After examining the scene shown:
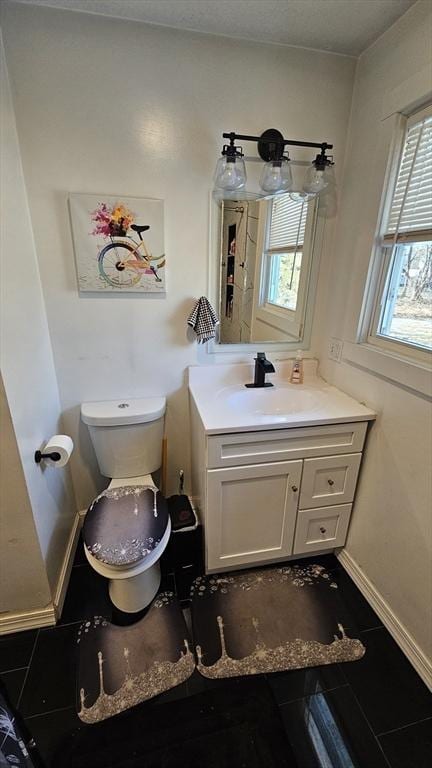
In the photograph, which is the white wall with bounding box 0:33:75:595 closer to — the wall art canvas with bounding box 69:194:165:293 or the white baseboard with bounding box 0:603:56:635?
the white baseboard with bounding box 0:603:56:635

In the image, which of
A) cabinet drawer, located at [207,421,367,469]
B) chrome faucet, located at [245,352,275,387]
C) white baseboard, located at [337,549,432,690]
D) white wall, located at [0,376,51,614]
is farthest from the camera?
chrome faucet, located at [245,352,275,387]

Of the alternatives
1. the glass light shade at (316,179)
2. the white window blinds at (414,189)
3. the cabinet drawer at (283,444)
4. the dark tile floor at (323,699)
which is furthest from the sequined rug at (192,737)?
the glass light shade at (316,179)

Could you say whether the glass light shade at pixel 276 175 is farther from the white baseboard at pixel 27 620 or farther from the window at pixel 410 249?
the white baseboard at pixel 27 620

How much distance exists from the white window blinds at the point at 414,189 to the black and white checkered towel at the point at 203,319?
2.68 ft

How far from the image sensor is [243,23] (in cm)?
126

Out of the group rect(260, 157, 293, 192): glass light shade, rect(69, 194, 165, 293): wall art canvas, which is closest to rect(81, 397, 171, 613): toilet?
rect(69, 194, 165, 293): wall art canvas

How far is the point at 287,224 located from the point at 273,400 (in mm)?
872

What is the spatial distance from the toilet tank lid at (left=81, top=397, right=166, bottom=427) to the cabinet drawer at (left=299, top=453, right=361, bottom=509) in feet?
2.48

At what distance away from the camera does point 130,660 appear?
126cm

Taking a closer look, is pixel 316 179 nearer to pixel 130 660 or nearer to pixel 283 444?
pixel 283 444

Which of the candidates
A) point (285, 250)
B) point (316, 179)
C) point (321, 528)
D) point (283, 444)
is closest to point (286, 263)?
point (285, 250)

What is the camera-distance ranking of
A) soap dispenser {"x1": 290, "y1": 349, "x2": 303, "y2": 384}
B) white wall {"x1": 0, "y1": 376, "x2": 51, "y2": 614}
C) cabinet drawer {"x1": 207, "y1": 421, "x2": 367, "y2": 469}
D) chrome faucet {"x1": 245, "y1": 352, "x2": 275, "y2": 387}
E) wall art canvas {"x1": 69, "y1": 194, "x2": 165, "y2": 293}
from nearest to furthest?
1. white wall {"x1": 0, "y1": 376, "x2": 51, "y2": 614}
2. cabinet drawer {"x1": 207, "y1": 421, "x2": 367, "y2": 469}
3. wall art canvas {"x1": 69, "y1": 194, "x2": 165, "y2": 293}
4. chrome faucet {"x1": 245, "y1": 352, "x2": 275, "y2": 387}
5. soap dispenser {"x1": 290, "y1": 349, "x2": 303, "y2": 384}

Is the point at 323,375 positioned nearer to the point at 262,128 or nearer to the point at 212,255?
the point at 212,255

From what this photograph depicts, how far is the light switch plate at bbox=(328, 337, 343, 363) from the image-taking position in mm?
1669
